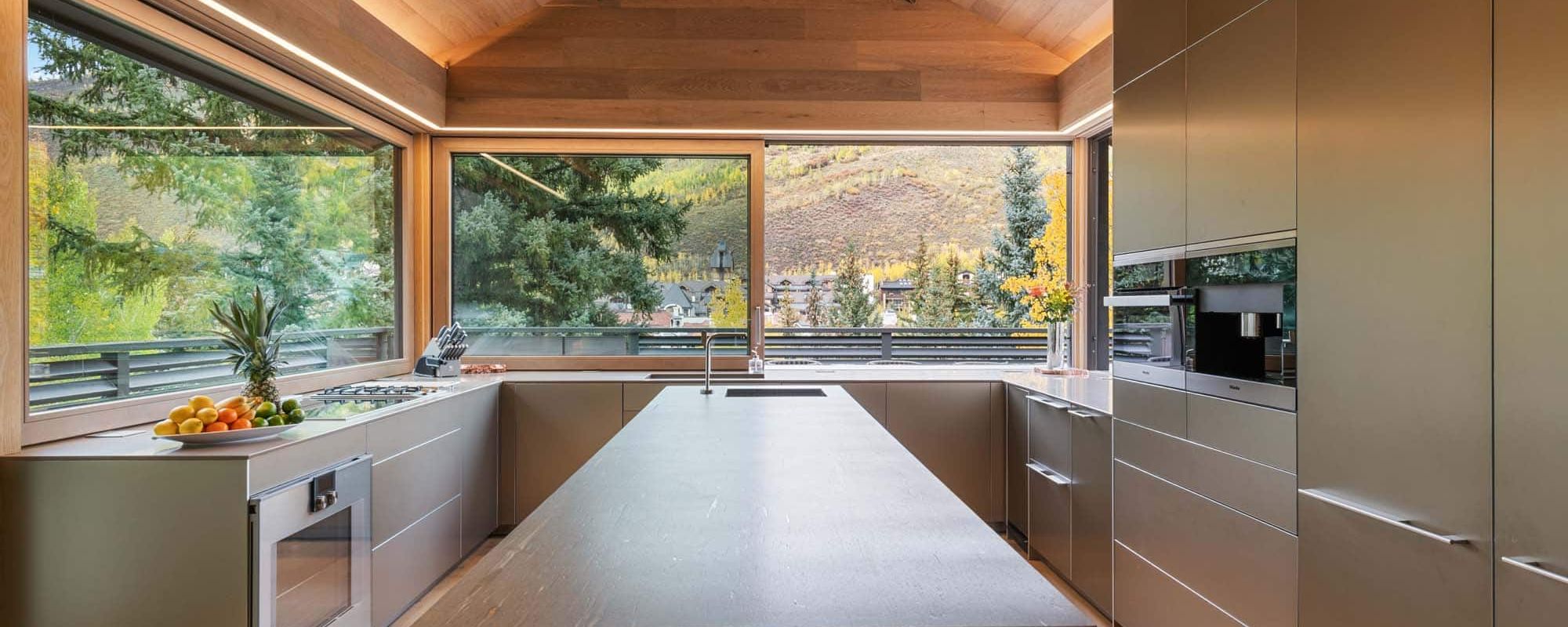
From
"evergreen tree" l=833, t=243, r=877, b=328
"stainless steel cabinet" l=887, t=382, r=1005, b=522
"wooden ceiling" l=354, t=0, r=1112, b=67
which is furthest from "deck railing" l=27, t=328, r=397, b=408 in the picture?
"evergreen tree" l=833, t=243, r=877, b=328

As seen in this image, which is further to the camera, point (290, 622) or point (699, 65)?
point (699, 65)

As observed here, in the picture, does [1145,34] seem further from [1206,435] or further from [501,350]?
[501,350]

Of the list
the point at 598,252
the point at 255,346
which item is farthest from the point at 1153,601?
the point at 598,252

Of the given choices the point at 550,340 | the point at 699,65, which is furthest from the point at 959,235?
the point at 550,340

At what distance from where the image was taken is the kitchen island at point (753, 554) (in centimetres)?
91

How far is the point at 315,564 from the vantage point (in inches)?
86.7

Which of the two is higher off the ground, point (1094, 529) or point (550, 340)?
point (550, 340)

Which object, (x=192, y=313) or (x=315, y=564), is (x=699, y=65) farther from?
(x=315, y=564)

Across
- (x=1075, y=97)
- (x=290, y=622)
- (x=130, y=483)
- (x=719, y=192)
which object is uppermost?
(x=1075, y=97)

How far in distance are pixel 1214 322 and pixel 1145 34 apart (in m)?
1.03

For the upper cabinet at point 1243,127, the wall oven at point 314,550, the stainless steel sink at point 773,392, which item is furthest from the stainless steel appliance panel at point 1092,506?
the wall oven at point 314,550

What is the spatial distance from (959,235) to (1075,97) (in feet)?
12.4

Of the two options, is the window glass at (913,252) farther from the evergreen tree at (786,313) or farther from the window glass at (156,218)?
the window glass at (156,218)

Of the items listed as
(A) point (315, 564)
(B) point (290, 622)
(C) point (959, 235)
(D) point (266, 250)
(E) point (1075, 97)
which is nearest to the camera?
(B) point (290, 622)
